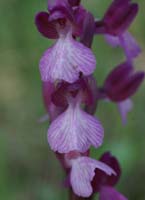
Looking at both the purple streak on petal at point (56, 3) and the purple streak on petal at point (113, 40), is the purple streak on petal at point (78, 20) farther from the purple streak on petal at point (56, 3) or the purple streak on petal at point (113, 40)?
the purple streak on petal at point (113, 40)

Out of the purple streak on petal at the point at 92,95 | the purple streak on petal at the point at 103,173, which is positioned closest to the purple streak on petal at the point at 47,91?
the purple streak on petal at the point at 92,95

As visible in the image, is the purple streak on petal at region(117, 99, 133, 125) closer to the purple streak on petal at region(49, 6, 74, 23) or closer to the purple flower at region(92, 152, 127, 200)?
the purple flower at region(92, 152, 127, 200)

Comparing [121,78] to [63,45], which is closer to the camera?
[63,45]

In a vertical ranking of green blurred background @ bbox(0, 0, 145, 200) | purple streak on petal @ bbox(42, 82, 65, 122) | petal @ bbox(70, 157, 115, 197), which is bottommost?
green blurred background @ bbox(0, 0, 145, 200)

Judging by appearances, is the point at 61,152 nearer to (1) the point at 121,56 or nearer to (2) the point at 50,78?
(2) the point at 50,78

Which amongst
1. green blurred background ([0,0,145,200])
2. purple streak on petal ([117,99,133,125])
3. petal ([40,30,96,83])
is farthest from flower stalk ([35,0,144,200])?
green blurred background ([0,0,145,200])

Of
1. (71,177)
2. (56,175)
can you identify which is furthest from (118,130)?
(71,177)

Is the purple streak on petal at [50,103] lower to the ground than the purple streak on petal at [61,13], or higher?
lower
